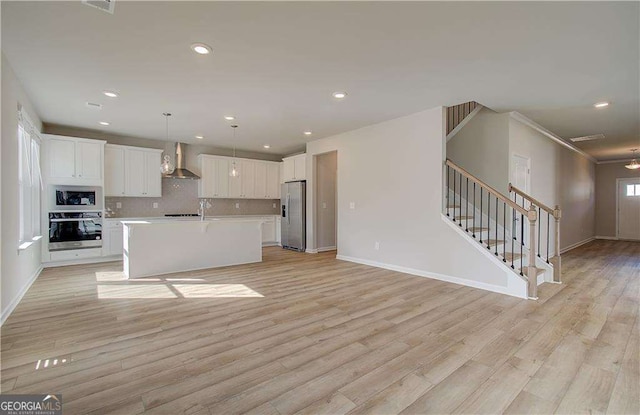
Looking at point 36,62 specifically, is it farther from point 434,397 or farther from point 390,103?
point 434,397

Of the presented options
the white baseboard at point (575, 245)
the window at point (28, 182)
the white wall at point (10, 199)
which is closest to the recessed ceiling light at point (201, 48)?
the white wall at point (10, 199)

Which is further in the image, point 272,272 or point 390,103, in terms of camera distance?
point 272,272

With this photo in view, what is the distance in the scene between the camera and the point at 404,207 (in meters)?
5.21

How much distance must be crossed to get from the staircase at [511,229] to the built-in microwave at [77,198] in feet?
21.7

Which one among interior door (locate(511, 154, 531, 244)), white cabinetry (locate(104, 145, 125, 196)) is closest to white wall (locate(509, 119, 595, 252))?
interior door (locate(511, 154, 531, 244))

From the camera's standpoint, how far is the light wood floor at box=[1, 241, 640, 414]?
185 centimetres

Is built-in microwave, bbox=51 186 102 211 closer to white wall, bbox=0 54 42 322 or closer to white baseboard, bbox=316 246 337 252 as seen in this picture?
white wall, bbox=0 54 42 322

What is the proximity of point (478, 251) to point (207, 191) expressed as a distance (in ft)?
20.5

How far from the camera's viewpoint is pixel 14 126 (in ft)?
11.2

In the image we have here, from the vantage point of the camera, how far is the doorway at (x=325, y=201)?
7414mm

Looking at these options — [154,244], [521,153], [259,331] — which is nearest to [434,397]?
[259,331]

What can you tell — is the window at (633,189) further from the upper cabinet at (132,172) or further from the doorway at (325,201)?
the upper cabinet at (132,172)

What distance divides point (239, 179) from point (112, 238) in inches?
126

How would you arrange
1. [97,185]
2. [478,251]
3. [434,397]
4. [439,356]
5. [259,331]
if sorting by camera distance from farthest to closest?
[97,185] < [478,251] < [259,331] < [439,356] < [434,397]
